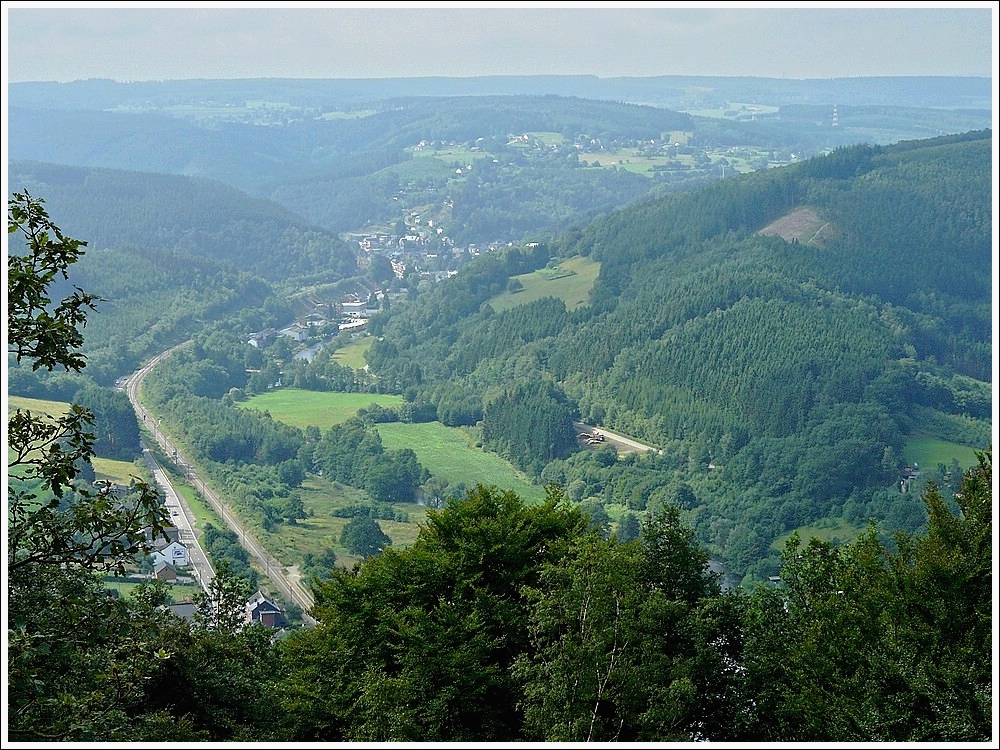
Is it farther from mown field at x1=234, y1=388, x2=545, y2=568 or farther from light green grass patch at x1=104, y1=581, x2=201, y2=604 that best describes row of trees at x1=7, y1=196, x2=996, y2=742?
mown field at x1=234, y1=388, x2=545, y2=568

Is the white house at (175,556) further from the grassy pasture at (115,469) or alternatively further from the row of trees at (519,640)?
the row of trees at (519,640)

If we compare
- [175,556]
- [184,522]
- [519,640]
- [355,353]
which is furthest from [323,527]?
[355,353]

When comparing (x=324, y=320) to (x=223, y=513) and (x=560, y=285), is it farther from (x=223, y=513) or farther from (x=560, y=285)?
(x=223, y=513)

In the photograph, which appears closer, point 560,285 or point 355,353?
point 355,353

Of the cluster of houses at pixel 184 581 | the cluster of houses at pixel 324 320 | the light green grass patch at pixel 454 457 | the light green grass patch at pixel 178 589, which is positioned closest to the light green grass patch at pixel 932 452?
the light green grass patch at pixel 454 457

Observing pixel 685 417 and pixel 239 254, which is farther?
pixel 239 254

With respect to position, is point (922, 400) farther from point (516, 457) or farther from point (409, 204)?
point (409, 204)

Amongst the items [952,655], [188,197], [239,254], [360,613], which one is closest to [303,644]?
[360,613]
